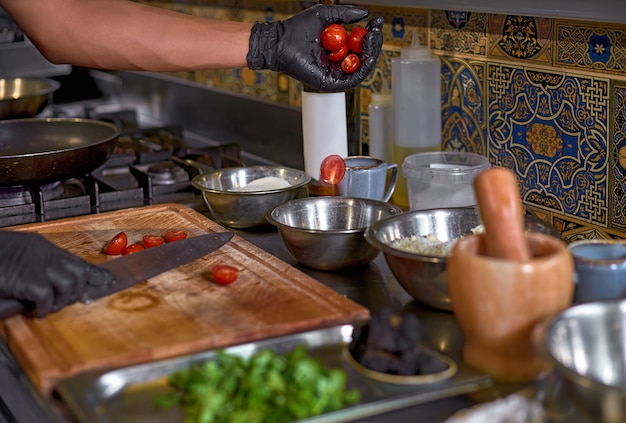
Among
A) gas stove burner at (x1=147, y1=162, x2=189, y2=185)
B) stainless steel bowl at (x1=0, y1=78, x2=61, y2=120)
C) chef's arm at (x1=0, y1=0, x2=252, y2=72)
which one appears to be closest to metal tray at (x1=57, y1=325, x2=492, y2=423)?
chef's arm at (x1=0, y1=0, x2=252, y2=72)

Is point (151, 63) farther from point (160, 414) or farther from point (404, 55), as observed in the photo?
point (160, 414)

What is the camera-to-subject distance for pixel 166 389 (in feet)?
3.47

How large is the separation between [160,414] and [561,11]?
0.89m

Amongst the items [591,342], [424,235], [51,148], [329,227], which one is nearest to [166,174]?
[51,148]

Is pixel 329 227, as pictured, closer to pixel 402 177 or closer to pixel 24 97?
pixel 402 177

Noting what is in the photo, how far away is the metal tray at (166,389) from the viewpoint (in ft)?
3.23

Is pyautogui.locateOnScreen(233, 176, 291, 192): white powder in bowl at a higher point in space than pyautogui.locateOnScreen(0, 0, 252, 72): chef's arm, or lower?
lower

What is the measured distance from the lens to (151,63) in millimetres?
1717

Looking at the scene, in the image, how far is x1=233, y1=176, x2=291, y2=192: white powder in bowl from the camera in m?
1.73

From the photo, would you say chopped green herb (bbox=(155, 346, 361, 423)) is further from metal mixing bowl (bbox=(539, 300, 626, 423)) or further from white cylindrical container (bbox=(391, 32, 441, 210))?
white cylindrical container (bbox=(391, 32, 441, 210))

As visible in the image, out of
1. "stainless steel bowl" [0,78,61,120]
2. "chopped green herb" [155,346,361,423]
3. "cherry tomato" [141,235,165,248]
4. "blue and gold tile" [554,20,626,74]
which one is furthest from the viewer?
"stainless steel bowl" [0,78,61,120]

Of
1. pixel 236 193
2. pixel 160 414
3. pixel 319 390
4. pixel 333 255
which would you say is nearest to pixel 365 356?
pixel 319 390

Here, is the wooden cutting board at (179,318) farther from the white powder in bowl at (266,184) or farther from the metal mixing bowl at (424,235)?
the white powder in bowl at (266,184)

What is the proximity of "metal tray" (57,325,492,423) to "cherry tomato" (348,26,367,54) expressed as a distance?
2.31ft
